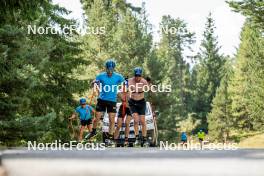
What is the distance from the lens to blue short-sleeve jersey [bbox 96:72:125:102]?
11.2 meters

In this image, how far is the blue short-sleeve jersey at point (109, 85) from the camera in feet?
36.8

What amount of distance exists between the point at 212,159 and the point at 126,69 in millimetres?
51067

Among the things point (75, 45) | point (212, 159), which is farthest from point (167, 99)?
point (212, 159)

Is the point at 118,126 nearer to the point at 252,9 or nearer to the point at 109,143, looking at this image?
the point at 109,143

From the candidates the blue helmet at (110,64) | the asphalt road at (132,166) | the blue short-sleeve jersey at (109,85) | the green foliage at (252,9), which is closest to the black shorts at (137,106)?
the blue short-sleeve jersey at (109,85)

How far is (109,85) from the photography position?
36.8ft

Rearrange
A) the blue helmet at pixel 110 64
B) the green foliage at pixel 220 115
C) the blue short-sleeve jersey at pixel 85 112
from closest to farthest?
the blue helmet at pixel 110 64
the blue short-sleeve jersey at pixel 85 112
the green foliage at pixel 220 115

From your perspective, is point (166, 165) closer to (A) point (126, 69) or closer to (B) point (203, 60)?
(A) point (126, 69)

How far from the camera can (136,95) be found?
1196cm

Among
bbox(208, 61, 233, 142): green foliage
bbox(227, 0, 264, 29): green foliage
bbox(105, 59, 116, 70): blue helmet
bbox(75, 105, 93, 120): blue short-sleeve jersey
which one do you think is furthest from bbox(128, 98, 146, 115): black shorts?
bbox(208, 61, 233, 142): green foliage

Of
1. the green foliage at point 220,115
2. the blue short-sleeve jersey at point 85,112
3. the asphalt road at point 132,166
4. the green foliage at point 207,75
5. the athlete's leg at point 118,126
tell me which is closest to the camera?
the asphalt road at point 132,166

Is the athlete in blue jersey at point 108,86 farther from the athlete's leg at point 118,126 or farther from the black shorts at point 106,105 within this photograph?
the athlete's leg at point 118,126

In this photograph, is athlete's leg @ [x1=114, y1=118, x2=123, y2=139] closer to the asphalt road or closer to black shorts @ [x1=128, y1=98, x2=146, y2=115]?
black shorts @ [x1=128, y1=98, x2=146, y2=115]

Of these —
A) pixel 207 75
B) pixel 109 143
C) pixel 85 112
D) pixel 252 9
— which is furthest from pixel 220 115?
pixel 109 143
